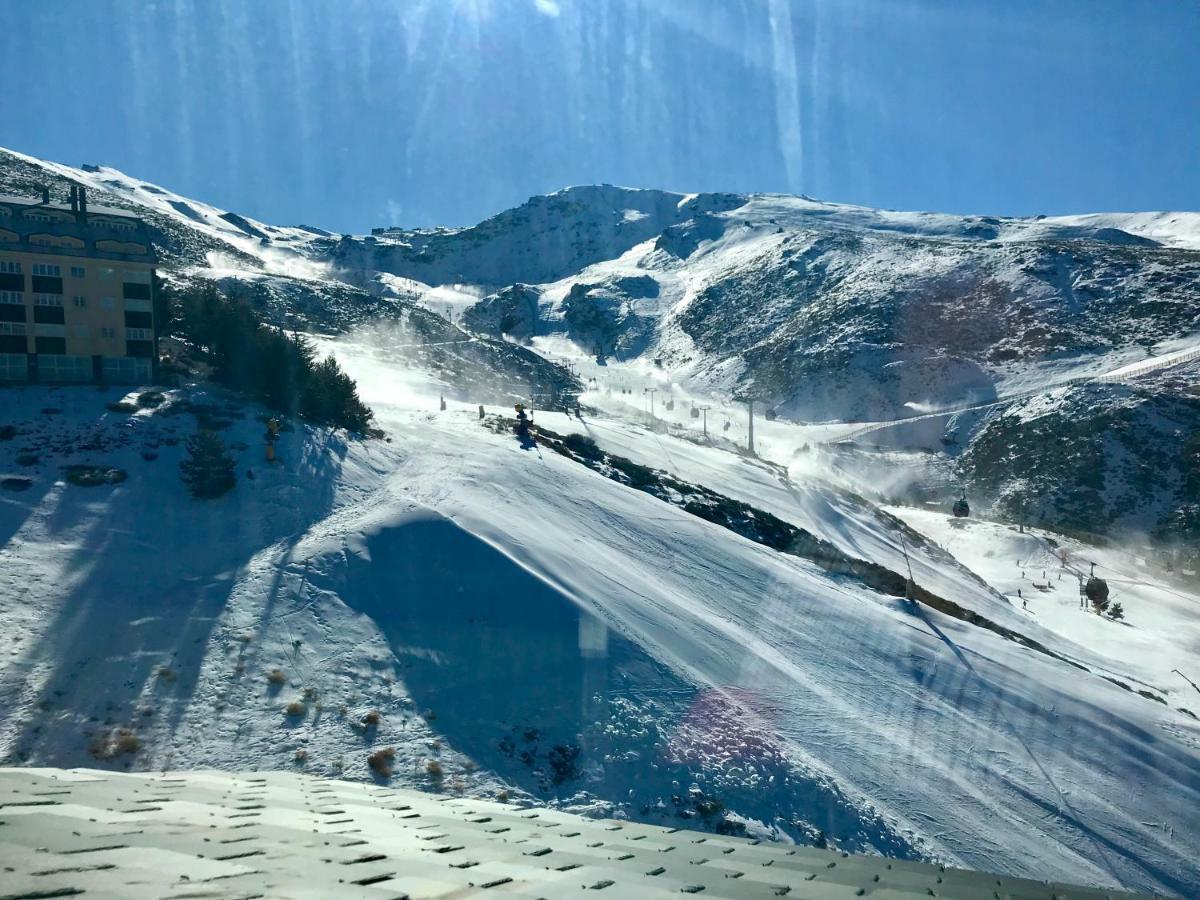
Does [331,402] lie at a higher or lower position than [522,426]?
higher

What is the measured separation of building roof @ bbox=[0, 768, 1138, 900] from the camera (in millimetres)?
5449

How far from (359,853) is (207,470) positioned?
23.0m

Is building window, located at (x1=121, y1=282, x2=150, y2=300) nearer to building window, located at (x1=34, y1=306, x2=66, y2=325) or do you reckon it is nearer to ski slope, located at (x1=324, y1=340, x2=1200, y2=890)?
building window, located at (x1=34, y1=306, x2=66, y2=325)

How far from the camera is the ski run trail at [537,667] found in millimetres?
16781

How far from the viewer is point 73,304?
35.7 meters

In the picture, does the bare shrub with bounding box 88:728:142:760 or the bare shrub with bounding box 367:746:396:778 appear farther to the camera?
the bare shrub with bounding box 367:746:396:778

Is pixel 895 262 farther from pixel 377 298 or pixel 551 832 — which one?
pixel 551 832

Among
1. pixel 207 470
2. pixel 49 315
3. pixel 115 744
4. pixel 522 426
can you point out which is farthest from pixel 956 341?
pixel 115 744

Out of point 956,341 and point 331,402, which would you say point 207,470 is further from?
point 956,341

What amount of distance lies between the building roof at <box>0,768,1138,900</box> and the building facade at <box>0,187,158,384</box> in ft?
95.2

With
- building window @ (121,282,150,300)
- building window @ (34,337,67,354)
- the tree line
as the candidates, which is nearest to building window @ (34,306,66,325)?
building window @ (34,337,67,354)

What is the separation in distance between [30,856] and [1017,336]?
131 meters

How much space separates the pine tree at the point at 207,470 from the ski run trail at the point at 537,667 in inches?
19.6

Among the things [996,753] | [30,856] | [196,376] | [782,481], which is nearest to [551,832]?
[30,856]
